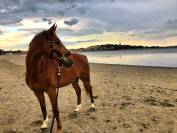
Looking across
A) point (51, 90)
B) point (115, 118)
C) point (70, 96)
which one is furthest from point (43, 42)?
point (70, 96)

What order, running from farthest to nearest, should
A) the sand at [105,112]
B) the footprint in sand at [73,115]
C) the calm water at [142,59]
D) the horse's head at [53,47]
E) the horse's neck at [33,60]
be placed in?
the calm water at [142,59]
the footprint in sand at [73,115]
the sand at [105,112]
the horse's neck at [33,60]
the horse's head at [53,47]

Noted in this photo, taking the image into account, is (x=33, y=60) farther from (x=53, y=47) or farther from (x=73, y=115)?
(x=73, y=115)

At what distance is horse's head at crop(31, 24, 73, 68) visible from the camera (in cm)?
639

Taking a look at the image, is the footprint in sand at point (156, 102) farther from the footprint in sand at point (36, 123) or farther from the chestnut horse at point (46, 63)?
the footprint in sand at point (36, 123)

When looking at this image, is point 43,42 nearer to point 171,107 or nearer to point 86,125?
point 86,125

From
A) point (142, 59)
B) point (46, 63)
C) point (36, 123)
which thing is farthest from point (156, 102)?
point (142, 59)

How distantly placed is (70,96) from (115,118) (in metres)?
3.64

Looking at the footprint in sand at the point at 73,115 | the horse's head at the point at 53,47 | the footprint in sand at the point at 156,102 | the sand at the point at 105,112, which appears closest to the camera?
the horse's head at the point at 53,47

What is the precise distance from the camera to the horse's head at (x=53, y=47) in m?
6.39

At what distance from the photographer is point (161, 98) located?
1092cm

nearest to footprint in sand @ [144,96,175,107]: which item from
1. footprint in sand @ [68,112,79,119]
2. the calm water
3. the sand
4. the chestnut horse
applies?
the sand

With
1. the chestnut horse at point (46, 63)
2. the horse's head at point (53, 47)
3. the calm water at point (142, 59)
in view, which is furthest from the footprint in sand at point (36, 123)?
the calm water at point (142, 59)

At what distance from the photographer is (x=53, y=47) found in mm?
6383

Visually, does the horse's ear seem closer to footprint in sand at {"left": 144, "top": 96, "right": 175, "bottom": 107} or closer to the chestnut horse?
the chestnut horse
